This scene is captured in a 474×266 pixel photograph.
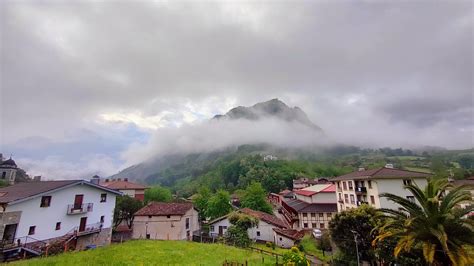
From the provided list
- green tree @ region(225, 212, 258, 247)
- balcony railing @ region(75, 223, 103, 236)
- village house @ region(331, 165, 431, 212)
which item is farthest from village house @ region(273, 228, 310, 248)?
balcony railing @ region(75, 223, 103, 236)

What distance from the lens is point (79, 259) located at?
60.8 ft

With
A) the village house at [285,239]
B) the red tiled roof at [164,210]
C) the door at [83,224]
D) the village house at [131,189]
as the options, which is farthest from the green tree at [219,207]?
the door at [83,224]

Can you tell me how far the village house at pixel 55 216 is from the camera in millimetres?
23109

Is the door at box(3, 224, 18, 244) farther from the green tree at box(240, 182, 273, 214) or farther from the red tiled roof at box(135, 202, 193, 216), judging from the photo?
the green tree at box(240, 182, 273, 214)

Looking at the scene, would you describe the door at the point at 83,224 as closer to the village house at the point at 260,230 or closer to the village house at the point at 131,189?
the village house at the point at 260,230

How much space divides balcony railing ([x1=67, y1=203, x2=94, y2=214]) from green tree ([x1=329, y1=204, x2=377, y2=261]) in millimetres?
29235

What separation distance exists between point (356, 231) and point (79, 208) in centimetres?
3116

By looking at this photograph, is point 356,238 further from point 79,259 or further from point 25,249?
point 25,249

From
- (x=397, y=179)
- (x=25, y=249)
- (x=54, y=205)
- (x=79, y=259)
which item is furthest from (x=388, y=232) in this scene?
(x=54, y=205)

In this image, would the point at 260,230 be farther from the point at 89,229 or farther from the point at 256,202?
the point at 89,229

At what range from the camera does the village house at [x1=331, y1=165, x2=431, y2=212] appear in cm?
3462

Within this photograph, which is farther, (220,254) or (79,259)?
(220,254)

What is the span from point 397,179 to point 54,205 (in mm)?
43988

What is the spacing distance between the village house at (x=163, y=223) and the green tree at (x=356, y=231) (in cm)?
2209
